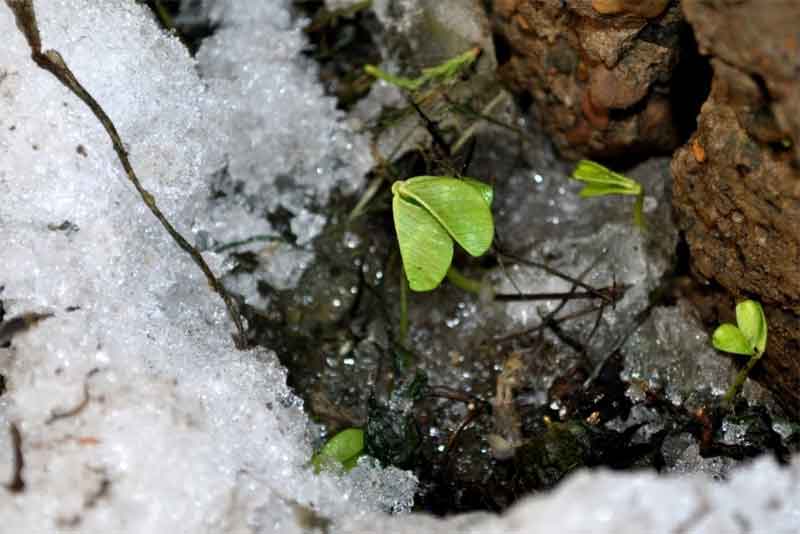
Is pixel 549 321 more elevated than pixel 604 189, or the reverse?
pixel 604 189

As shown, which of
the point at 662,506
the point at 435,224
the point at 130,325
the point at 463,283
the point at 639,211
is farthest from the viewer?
the point at 463,283

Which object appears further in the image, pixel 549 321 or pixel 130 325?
pixel 549 321

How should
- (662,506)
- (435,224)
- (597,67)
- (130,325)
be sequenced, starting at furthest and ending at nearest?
1. (597,67)
2. (435,224)
3. (130,325)
4. (662,506)

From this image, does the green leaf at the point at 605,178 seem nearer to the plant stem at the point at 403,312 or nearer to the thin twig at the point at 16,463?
the plant stem at the point at 403,312

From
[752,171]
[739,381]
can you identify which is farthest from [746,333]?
[752,171]

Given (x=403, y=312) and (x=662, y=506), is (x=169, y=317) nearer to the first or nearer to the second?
(x=403, y=312)

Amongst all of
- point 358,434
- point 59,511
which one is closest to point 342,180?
point 358,434

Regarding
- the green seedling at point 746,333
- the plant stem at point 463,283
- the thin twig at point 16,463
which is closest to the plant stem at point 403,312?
the plant stem at point 463,283
